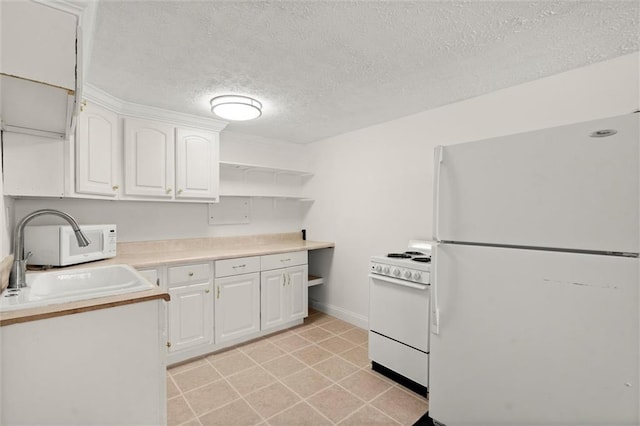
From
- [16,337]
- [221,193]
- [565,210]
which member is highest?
[221,193]

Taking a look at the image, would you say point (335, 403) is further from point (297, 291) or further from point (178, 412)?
point (297, 291)

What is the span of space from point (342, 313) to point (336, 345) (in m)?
0.68

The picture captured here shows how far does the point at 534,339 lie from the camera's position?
135cm

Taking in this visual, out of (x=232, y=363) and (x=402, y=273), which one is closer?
(x=402, y=273)

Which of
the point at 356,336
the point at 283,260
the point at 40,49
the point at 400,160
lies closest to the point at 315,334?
the point at 356,336

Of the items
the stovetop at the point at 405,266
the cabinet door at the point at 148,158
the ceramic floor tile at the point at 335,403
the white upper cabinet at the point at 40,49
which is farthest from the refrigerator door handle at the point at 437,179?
the cabinet door at the point at 148,158

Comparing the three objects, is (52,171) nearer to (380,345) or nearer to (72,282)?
(72,282)

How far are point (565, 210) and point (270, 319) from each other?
2.63 meters

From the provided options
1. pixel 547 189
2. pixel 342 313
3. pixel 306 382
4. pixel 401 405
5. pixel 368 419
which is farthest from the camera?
pixel 342 313

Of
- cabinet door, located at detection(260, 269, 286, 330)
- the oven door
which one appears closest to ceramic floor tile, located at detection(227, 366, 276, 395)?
cabinet door, located at detection(260, 269, 286, 330)

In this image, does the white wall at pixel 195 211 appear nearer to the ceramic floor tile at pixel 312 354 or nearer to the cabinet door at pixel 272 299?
the cabinet door at pixel 272 299

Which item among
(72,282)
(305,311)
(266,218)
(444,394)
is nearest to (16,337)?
(72,282)

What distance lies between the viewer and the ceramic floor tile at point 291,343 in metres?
2.81

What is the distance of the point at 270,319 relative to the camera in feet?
10.1
